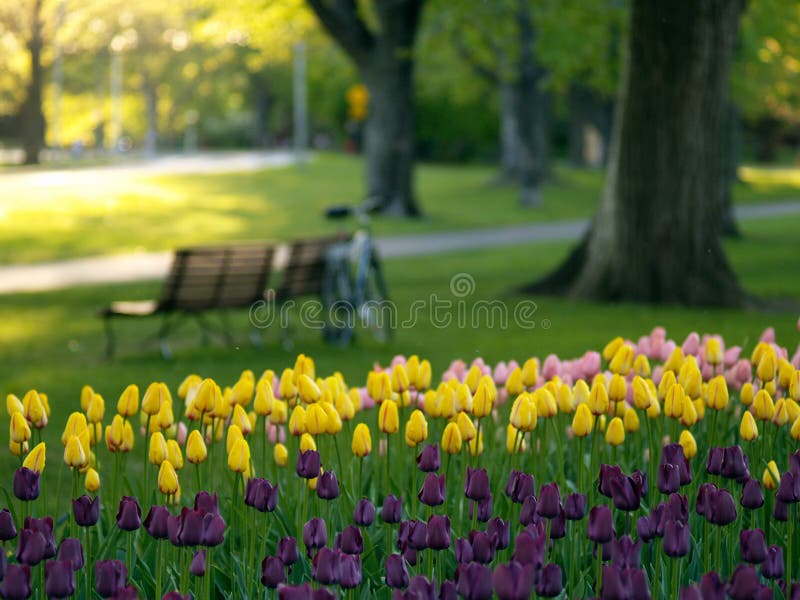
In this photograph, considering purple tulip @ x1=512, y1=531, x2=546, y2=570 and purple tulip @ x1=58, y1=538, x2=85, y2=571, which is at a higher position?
purple tulip @ x1=512, y1=531, x2=546, y2=570

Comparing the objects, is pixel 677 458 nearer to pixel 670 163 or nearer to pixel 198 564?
pixel 198 564

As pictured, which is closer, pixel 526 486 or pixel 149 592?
pixel 526 486

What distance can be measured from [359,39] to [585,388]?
23.9 m

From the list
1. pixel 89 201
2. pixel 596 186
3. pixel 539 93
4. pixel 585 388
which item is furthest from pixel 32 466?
pixel 596 186

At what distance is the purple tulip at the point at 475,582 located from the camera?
2969mm

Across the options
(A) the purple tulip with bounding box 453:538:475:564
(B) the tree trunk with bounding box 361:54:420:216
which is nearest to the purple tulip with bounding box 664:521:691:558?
(A) the purple tulip with bounding box 453:538:475:564

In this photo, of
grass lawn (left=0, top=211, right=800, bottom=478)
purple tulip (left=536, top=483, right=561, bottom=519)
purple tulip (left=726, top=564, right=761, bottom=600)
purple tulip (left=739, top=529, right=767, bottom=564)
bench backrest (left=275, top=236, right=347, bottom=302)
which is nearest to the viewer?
purple tulip (left=726, top=564, right=761, bottom=600)

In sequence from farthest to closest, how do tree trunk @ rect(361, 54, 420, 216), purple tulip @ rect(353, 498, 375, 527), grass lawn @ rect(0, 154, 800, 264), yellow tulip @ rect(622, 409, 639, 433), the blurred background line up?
tree trunk @ rect(361, 54, 420, 216), grass lawn @ rect(0, 154, 800, 264), the blurred background, yellow tulip @ rect(622, 409, 639, 433), purple tulip @ rect(353, 498, 375, 527)

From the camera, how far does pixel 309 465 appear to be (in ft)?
12.9

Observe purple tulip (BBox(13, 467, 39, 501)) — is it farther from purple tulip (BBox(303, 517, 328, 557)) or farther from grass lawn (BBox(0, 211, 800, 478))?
grass lawn (BBox(0, 211, 800, 478))

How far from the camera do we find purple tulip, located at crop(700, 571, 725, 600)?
2.98m

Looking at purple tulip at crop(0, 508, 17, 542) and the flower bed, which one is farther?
purple tulip at crop(0, 508, 17, 542)

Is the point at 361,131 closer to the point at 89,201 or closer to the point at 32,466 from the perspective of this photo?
the point at 89,201

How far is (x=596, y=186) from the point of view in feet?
147
